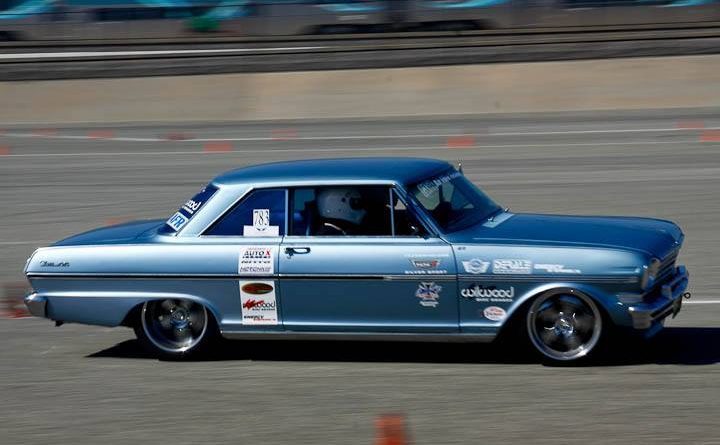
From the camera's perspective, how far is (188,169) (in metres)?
17.4

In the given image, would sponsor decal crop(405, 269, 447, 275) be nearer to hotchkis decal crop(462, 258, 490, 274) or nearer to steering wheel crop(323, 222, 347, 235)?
hotchkis decal crop(462, 258, 490, 274)

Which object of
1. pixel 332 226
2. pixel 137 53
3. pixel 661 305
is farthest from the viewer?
pixel 137 53

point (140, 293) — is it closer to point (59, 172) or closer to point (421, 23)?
point (59, 172)

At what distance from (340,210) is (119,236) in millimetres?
1646

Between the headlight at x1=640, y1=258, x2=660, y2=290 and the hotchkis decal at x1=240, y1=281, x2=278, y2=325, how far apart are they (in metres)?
2.29

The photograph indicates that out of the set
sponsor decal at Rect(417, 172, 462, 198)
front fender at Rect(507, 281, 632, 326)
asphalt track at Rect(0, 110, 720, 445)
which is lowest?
asphalt track at Rect(0, 110, 720, 445)

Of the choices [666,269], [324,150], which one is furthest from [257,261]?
[324,150]

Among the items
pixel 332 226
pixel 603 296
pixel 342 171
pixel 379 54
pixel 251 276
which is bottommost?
pixel 603 296

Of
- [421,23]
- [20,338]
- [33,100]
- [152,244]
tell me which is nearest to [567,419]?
[152,244]

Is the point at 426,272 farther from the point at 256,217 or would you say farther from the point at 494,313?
the point at 256,217

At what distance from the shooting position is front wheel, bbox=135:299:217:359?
7527 millimetres

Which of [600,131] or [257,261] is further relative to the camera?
[600,131]

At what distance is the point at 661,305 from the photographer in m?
6.84

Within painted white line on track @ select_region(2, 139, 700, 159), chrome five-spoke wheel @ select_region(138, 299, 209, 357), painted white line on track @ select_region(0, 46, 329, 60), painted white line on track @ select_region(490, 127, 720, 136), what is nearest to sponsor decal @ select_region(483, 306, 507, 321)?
chrome five-spoke wheel @ select_region(138, 299, 209, 357)
